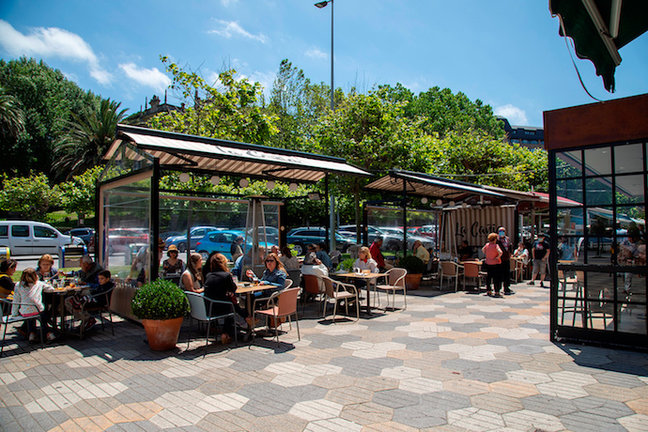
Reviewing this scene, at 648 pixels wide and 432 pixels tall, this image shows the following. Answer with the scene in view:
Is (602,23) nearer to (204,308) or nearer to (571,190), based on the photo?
(571,190)

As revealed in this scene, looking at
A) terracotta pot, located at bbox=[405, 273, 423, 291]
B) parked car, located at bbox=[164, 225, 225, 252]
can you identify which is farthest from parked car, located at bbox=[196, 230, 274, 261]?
terracotta pot, located at bbox=[405, 273, 423, 291]

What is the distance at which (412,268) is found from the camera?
35.7 feet

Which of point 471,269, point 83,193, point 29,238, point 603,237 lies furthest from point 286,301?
point 83,193

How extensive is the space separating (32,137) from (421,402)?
43.7 m

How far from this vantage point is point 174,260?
827 cm

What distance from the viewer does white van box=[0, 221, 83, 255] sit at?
18.5 metres

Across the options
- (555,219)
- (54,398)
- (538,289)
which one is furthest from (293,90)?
(54,398)

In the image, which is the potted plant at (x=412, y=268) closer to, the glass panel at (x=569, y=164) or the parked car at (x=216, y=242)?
the parked car at (x=216, y=242)

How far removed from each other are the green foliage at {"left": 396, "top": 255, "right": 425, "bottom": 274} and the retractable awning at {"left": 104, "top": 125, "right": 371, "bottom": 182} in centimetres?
251

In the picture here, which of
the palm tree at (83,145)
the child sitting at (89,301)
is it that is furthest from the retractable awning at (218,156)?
the palm tree at (83,145)

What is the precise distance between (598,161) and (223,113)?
11499 mm

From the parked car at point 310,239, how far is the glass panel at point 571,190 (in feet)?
49.4

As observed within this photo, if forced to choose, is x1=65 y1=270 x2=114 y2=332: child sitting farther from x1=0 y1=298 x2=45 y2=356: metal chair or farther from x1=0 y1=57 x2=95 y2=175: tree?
x1=0 y1=57 x2=95 y2=175: tree

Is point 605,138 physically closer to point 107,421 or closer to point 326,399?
point 326,399
